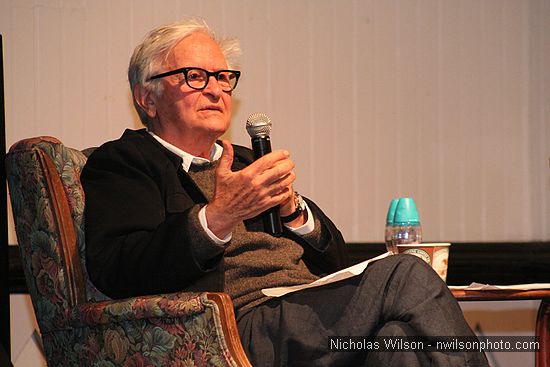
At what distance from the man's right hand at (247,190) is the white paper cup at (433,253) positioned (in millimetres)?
592

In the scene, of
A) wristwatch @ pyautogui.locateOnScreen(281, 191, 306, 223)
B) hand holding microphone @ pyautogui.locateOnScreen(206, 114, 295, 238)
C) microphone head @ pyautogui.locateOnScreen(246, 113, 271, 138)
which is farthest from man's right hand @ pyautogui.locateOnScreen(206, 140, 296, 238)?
wristwatch @ pyautogui.locateOnScreen(281, 191, 306, 223)

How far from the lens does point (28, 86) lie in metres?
3.10

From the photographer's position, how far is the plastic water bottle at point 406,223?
2.60 metres

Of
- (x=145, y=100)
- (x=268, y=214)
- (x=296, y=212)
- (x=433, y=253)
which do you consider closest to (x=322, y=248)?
(x=296, y=212)

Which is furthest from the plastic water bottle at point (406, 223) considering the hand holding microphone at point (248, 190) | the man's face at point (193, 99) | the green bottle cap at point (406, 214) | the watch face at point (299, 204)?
the hand holding microphone at point (248, 190)

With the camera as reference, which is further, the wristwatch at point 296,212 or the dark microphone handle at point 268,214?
the wristwatch at point 296,212

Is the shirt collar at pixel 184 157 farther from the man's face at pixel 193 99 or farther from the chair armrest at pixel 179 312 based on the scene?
the chair armrest at pixel 179 312

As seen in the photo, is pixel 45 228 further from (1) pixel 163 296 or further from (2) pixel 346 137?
(2) pixel 346 137

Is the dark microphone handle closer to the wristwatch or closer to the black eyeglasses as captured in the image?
the wristwatch

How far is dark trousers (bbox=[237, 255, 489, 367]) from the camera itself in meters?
1.78

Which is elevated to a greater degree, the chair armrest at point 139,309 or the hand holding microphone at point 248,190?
the hand holding microphone at point 248,190

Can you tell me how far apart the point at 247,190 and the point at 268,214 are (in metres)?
0.15

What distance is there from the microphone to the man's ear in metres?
0.49

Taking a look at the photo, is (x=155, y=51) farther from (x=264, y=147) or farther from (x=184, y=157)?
(x=264, y=147)
